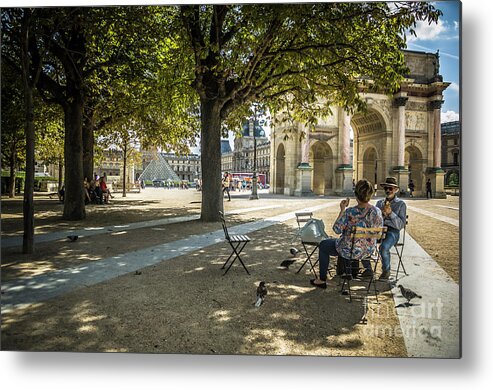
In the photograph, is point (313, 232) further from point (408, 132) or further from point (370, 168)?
point (408, 132)

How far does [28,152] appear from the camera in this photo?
18.5 ft

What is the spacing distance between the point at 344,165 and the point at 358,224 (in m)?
5.72

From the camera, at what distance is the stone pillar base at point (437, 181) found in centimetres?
471

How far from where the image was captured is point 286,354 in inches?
137

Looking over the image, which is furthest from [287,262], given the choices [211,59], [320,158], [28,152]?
[320,158]

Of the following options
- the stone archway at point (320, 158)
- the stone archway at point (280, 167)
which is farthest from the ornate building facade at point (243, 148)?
the stone archway at point (280, 167)

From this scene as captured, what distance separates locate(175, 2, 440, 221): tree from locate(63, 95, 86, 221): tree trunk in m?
3.71

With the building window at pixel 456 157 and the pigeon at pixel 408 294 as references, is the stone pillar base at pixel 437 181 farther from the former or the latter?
the pigeon at pixel 408 294

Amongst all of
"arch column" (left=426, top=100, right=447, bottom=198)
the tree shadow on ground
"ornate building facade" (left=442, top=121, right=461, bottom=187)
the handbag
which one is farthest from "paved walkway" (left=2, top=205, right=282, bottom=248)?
"ornate building facade" (left=442, top=121, right=461, bottom=187)

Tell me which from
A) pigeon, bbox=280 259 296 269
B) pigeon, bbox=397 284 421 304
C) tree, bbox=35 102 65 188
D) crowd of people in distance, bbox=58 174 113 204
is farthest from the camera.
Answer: crowd of people in distance, bbox=58 174 113 204

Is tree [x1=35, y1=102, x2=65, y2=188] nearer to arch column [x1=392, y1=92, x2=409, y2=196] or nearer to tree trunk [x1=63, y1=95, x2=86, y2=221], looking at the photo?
tree trunk [x1=63, y1=95, x2=86, y2=221]

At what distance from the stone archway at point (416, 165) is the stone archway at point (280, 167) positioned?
12.4 m

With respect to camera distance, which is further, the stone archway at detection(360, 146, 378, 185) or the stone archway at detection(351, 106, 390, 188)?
the stone archway at detection(351, 106, 390, 188)

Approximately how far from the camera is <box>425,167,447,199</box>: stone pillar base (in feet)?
15.5
